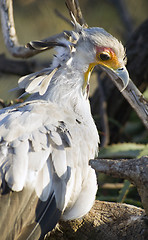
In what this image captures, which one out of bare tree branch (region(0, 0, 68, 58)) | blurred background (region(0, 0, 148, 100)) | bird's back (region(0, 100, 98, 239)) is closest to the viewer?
bird's back (region(0, 100, 98, 239))

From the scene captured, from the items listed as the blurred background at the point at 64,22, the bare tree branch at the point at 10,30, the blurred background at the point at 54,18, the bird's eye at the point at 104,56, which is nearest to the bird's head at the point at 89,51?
the bird's eye at the point at 104,56

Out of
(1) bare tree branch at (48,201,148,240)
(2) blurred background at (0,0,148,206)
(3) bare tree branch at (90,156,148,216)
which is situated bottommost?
(2) blurred background at (0,0,148,206)

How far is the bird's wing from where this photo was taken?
8.22ft

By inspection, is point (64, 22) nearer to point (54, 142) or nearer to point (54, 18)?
point (54, 18)

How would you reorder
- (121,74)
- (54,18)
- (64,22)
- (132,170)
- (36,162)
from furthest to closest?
(54,18) < (64,22) < (121,74) < (36,162) < (132,170)

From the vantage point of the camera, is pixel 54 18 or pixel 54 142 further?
pixel 54 18

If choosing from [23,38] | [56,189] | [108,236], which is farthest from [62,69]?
[23,38]

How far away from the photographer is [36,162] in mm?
2592

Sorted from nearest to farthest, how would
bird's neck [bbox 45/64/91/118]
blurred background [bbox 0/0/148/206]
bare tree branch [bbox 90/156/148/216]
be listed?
bare tree branch [bbox 90/156/148/216] < bird's neck [bbox 45/64/91/118] < blurred background [bbox 0/0/148/206]

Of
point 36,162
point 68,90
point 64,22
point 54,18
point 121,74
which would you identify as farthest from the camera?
point 54,18

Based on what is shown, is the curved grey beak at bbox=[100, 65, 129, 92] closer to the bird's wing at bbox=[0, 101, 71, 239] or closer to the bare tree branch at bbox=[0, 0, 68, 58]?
the bird's wing at bbox=[0, 101, 71, 239]

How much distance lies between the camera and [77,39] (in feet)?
10.5

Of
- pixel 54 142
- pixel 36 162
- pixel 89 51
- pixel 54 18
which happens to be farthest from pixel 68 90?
pixel 54 18

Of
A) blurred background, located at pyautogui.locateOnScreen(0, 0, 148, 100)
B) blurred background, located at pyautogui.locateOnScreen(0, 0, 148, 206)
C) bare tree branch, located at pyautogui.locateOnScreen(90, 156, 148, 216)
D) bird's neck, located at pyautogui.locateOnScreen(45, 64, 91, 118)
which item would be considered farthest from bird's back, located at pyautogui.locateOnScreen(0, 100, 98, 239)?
blurred background, located at pyautogui.locateOnScreen(0, 0, 148, 100)
